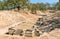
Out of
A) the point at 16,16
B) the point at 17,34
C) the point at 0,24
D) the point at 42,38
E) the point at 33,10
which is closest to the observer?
the point at 42,38

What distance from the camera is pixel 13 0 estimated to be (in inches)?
2270

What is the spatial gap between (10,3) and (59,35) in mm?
40547

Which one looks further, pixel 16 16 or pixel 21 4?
pixel 21 4

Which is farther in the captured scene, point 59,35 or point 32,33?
point 32,33

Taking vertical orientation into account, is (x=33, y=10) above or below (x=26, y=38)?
below

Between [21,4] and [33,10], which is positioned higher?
[21,4]

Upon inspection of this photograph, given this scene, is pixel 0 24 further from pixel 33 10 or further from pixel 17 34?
pixel 33 10

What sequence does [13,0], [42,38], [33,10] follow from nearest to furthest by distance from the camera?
1. [42,38]
2. [13,0]
3. [33,10]

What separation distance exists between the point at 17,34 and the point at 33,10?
5378 cm

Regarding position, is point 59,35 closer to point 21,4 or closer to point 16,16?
point 16,16

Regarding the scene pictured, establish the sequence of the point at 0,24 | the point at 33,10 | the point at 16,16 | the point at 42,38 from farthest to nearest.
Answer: the point at 33,10, the point at 16,16, the point at 0,24, the point at 42,38

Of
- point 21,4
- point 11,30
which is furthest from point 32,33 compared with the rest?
point 21,4

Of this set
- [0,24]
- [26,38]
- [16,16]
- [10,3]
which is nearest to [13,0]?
[10,3]

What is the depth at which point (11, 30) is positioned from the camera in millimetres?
23844
